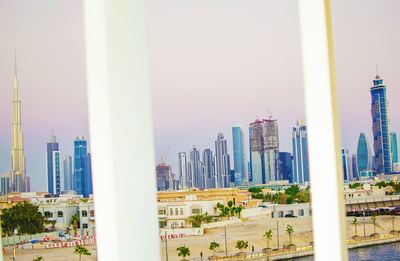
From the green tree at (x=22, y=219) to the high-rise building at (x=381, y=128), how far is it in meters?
3.16

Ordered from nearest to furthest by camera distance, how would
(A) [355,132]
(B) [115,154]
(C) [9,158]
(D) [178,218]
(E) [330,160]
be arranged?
(B) [115,154] < (E) [330,160] < (C) [9,158] < (D) [178,218] < (A) [355,132]

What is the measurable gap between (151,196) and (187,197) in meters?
2.15

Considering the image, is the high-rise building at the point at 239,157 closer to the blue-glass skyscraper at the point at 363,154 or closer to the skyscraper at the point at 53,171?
the blue-glass skyscraper at the point at 363,154

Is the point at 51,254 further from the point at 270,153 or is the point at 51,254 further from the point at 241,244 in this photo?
the point at 270,153

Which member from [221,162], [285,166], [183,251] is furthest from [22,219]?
[285,166]

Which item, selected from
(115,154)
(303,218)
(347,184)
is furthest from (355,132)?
(115,154)

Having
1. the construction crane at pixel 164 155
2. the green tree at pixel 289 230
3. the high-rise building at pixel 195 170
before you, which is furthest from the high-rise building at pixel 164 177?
the green tree at pixel 289 230

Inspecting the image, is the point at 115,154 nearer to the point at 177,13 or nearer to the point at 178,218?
the point at 178,218

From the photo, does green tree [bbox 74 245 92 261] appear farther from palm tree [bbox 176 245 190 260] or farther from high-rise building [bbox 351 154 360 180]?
high-rise building [bbox 351 154 360 180]

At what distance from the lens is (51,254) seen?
15.6ft

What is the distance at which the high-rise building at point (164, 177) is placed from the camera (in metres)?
5.19

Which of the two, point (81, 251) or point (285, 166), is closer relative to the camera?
point (81, 251)

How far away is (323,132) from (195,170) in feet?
5.82

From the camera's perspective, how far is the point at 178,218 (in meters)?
5.15
